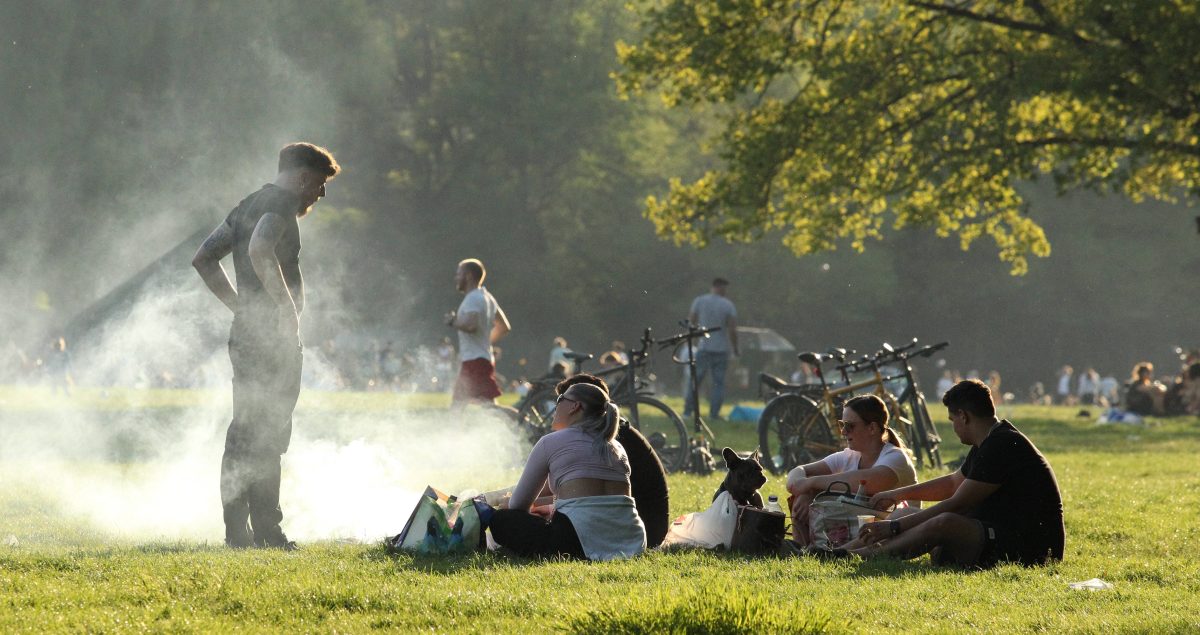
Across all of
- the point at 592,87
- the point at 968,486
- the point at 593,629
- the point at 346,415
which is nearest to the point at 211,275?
the point at 593,629

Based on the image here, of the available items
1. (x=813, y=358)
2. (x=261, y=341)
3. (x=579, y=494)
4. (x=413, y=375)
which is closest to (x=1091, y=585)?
(x=579, y=494)

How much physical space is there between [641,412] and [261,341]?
6.06 metres

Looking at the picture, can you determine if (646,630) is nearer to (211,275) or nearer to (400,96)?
(211,275)

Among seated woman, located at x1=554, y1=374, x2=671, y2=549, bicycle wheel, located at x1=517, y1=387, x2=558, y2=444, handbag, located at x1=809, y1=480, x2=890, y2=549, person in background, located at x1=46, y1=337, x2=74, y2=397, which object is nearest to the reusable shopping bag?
seated woman, located at x1=554, y1=374, x2=671, y2=549

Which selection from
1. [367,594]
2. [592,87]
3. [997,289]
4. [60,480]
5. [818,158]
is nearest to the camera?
[367,594]

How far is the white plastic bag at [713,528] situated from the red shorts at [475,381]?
227 inches

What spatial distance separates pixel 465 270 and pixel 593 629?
345 inches

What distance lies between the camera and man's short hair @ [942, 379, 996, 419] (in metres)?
7.65

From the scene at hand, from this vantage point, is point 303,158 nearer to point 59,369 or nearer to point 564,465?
point 564,465

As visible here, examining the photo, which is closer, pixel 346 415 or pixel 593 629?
pixel 593 629

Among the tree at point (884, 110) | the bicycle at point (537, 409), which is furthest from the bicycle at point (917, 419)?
the tree at point (884, 110)

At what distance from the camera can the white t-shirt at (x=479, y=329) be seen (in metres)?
13.7

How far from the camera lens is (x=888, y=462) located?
8445 millimetres

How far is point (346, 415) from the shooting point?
19.0m
